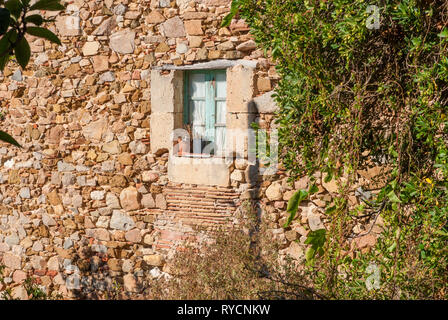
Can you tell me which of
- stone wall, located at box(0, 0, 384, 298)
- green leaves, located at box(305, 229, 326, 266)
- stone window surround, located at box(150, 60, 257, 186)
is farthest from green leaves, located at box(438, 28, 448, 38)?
stone window surround, located at box(150, 60, 257, 186)

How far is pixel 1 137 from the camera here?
1.66m

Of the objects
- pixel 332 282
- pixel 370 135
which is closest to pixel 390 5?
pixel 370 135

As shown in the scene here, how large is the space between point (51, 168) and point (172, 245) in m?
1.76

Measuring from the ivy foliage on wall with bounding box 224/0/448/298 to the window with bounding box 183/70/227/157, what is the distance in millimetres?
1487

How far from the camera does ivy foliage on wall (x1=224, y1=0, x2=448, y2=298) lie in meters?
2.98

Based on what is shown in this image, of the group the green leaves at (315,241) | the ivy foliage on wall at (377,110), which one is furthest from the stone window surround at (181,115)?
the green leaves at (315,241)

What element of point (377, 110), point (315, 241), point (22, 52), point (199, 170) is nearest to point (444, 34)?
point (377, 110)

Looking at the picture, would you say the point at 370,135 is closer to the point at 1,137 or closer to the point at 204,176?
the point at 204,176

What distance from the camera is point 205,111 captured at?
5.21 meters

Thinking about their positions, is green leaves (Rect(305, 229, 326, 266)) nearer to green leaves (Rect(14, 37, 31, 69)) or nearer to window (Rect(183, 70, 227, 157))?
window (Rect(183, 70, 227, 157))

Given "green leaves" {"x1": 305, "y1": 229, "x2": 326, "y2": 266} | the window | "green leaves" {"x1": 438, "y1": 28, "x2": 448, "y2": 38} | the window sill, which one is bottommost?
"green leaves" {"x1": 305, "y1": 229, "x2": 326, "y2": 266}

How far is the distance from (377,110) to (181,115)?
7.86 feet

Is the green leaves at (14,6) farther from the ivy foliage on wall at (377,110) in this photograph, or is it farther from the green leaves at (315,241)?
the green leaves at (315,241)

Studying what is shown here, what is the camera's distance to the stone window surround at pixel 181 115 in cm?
484
